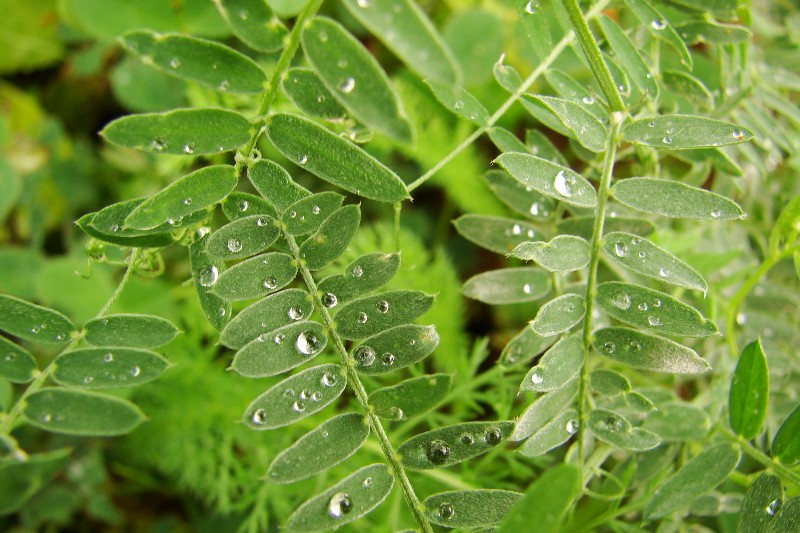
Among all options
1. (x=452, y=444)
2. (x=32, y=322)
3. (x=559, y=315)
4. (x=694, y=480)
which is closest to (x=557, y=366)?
(x=559, y=315)

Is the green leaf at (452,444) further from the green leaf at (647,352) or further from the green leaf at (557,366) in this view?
the green leaf at (647,352)

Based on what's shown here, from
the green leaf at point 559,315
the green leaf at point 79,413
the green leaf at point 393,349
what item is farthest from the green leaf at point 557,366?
the green leaf at point 79,413

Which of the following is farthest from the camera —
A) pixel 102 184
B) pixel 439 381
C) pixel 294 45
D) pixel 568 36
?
pixel 102 184

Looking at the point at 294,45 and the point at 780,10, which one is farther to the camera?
the point at 780,10

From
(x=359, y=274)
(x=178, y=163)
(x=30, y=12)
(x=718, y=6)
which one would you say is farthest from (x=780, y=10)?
(x=30, y=12)

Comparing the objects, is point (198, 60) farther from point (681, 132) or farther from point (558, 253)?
point (681, 132)

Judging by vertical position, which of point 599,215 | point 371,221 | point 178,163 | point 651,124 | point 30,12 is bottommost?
point 371,221

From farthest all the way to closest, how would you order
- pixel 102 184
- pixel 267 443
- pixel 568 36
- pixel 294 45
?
pixel 102 184
pixel 267 443
pixel 568 36
pixel 294 45

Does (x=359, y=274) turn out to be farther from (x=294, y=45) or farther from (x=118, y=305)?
(x=118, y=305)

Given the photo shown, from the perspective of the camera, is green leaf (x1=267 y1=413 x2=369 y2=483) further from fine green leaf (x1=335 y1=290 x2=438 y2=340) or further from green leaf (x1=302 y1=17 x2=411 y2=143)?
green leaf (x1=302 y1=17 x2=411 y2=143)
